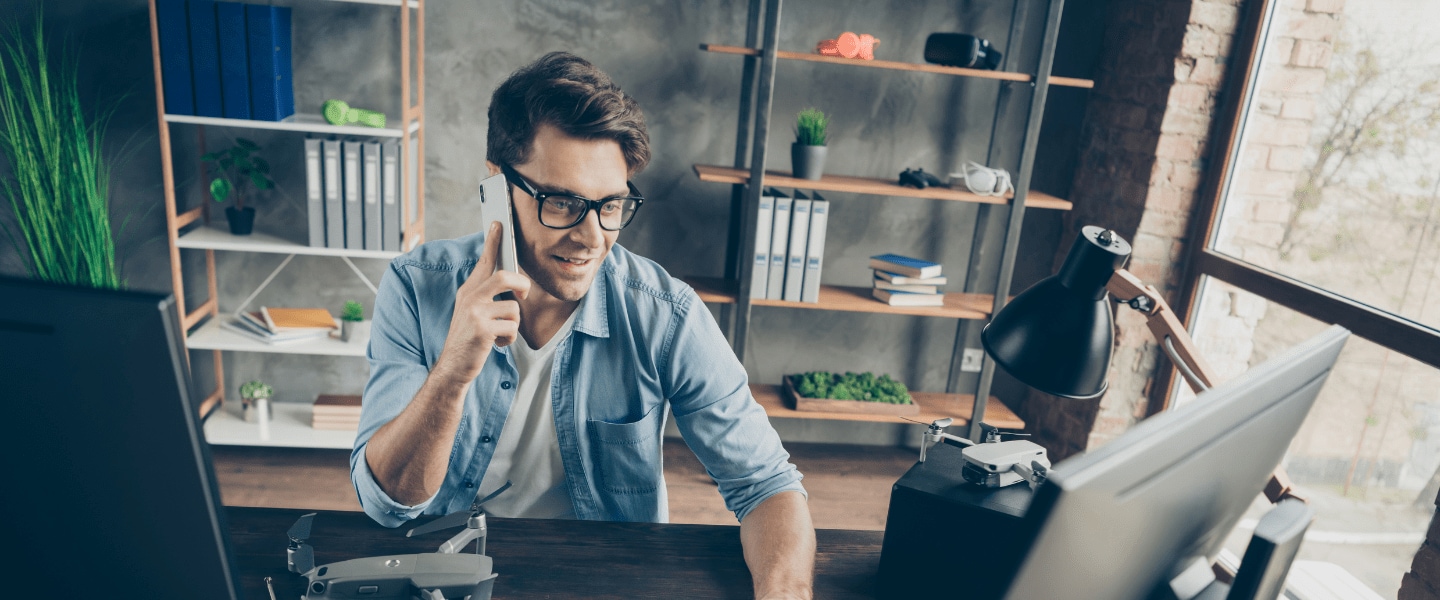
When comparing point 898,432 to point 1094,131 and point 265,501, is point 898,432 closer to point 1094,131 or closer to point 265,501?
point 1094,131

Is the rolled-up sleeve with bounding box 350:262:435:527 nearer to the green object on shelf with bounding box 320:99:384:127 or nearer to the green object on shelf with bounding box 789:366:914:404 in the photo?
the green object on shelf with bounding box 320:99:384:127

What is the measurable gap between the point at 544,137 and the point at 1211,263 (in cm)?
227

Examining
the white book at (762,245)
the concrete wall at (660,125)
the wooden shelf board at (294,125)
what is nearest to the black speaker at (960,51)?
the concrete wall at (660,125)

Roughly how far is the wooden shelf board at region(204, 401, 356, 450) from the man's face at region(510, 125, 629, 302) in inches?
68.0

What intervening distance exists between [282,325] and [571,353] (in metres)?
1.73

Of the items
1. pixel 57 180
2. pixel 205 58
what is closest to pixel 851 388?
pixel 205 58

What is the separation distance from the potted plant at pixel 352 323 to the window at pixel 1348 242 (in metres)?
2.67

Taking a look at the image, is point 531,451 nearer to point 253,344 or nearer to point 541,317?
point 541,317

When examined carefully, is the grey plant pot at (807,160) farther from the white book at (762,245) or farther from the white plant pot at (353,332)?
the white plant pot at (353,332)

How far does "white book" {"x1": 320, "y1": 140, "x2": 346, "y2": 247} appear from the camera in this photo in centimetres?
251

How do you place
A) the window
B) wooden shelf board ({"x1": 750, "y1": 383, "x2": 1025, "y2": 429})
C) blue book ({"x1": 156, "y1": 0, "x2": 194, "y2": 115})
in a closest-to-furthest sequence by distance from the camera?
the window → blue book ({"x1": 156, "y1": 0, "x2": 194, "y2": 115}) → wooden shelf board ({"x1": 750, "y1": 383, "x2": 1025, "y2": 429})

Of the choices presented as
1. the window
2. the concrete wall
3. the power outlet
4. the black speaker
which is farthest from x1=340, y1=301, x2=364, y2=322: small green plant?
the window

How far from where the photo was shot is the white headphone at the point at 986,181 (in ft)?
8.95

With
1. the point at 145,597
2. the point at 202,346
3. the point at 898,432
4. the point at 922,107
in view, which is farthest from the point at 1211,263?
the point at 202,346
